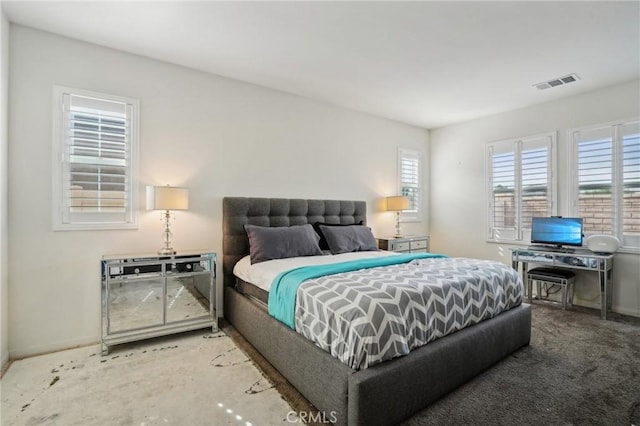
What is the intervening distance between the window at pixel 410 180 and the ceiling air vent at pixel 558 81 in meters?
2.13

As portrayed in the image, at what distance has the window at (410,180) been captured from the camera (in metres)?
5.53

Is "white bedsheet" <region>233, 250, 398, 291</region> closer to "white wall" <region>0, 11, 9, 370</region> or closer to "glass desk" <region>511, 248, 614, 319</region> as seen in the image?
"white wall" <region>0, 11, 9, 370</region>

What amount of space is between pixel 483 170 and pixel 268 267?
160 inches

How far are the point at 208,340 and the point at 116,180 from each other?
1.79 meters

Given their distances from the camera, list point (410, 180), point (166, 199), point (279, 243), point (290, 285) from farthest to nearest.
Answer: point (410, 180), point (279, 243), point (166, 199), point (290, 285)

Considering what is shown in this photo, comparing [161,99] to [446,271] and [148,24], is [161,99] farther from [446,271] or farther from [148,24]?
[446,271]

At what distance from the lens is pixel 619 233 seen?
3.82 m

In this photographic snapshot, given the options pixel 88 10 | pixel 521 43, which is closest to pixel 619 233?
pixel 521 43

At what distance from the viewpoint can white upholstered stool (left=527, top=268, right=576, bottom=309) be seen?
3.83m

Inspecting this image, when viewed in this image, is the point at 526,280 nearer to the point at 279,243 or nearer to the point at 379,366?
the point at 279,243

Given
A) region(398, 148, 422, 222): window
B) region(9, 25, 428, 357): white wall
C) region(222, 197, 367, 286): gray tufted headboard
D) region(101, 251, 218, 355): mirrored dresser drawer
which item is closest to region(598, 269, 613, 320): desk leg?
region(398, 148, 422, 222): window

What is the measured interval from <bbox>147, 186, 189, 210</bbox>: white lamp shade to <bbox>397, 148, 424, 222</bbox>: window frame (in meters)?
3.64

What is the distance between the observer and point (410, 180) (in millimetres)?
5660

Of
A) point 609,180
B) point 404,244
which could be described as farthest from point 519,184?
point 404,244
